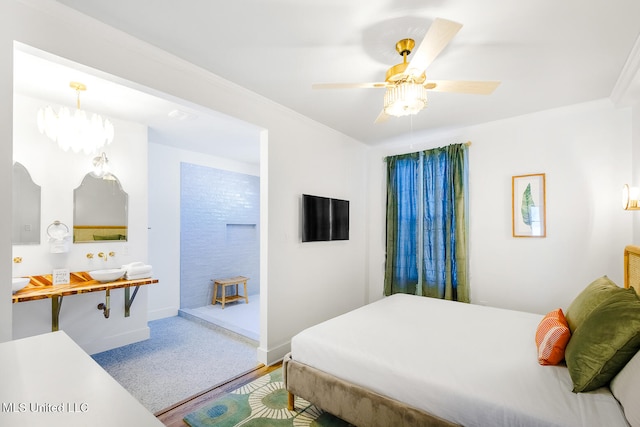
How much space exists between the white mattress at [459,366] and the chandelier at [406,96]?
1572mm

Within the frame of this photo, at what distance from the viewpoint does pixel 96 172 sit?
3.12 m

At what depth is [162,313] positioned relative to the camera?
4.37 meters

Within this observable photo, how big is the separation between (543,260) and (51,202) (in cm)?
515

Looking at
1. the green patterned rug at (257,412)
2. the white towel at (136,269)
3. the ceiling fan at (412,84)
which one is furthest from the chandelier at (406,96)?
the white towel at (136,269)

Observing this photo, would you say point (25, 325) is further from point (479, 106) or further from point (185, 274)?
point (479, 106)

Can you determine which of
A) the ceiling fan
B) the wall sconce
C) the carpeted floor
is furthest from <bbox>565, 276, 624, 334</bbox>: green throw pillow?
the carpeted floor

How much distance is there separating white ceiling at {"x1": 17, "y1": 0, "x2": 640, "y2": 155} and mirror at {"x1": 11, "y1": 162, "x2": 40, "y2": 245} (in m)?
1.99

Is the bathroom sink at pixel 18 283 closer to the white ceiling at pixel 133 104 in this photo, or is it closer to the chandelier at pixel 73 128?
the chandelier at pixel 73 128

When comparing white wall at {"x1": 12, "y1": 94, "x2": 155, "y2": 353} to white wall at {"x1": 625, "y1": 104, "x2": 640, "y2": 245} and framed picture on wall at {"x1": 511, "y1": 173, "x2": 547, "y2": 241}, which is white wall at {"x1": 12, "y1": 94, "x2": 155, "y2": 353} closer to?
framed picture on wall at {"x1": 511, "y1": 173, "x2": 547, "y2": 241}

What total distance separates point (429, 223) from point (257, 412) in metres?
2.90

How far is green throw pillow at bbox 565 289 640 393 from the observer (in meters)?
1.32

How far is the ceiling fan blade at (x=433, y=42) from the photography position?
1.41 m

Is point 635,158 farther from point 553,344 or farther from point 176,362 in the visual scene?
point 176,362

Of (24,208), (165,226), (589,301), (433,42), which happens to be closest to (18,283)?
(24,208)
